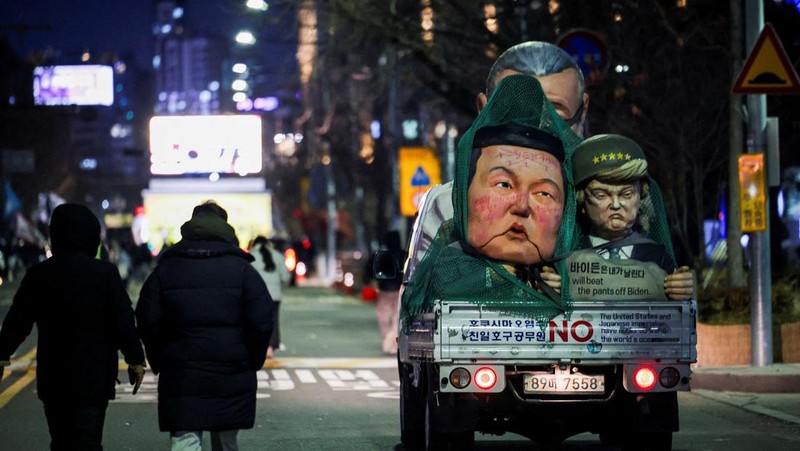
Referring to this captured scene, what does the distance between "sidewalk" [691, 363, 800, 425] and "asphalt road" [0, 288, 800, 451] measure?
0.23m

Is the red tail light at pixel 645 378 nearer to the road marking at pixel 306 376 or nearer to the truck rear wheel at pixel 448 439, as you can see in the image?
the truck rear wheel at pixel 448 439

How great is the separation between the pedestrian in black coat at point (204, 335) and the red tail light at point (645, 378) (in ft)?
8.01

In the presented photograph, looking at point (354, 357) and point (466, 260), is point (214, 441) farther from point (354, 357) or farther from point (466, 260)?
point (354, 357)

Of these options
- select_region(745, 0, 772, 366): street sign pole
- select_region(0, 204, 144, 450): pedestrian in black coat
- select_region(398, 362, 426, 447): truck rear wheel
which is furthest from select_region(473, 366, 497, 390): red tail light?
select_region(745, 0, 772, 366): street sign pole

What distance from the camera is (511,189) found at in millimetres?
9883

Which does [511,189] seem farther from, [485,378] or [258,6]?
[258,6]

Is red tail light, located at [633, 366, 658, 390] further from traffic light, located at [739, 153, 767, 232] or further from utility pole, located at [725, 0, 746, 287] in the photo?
utility pole, located at [725, 0, 746, 287]

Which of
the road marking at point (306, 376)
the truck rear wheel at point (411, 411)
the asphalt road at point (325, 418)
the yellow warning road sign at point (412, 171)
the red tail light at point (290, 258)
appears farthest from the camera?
the red tail light at point (290, 258)

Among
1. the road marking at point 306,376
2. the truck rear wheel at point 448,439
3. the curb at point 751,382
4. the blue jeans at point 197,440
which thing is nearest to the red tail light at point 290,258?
the road marking at point 306,376

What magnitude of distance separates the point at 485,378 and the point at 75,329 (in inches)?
98.4

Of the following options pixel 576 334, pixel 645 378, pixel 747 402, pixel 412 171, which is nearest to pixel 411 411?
pixel 576 334

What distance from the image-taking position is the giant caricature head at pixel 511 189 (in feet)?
32.3

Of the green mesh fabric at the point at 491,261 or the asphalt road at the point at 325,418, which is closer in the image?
the green mesh fabric at the point at 491,261

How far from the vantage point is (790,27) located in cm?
2380
